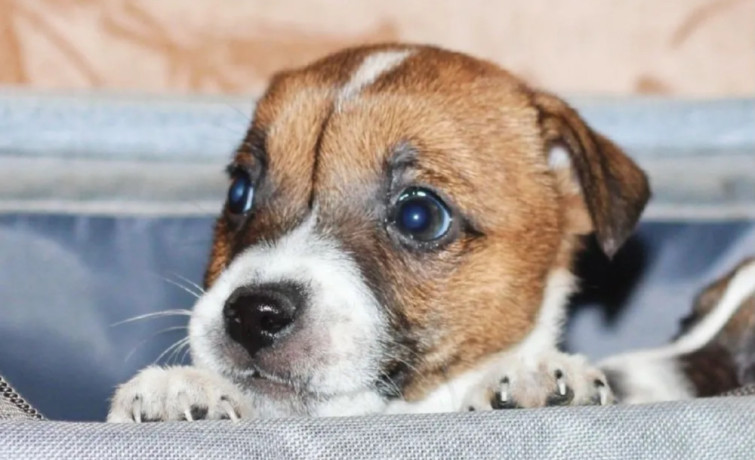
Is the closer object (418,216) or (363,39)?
(418,216)

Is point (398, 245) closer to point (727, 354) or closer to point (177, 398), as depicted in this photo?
point (177, 398)

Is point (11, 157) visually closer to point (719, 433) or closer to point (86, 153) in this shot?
point (86, 153)

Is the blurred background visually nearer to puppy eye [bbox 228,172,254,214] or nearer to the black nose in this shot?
puppy eye [bbox 228,172,254,214]

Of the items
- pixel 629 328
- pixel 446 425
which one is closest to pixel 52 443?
pixel 446 425

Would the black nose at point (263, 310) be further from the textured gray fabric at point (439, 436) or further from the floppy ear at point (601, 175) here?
the floppy ear at point (601, 175)

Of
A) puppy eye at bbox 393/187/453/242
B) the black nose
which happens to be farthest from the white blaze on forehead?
the black nose

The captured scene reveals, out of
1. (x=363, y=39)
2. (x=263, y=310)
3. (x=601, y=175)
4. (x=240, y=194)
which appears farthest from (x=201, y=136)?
(x=263, y=310)
